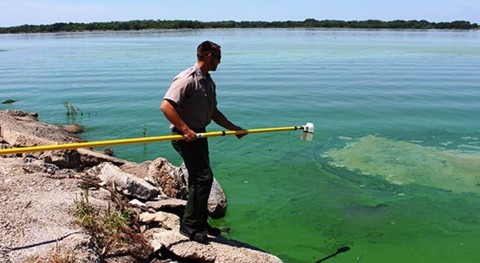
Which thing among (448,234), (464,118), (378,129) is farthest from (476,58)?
(448,234)

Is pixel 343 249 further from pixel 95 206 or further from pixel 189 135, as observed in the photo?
pixel 95 206

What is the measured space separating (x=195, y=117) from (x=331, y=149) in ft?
20.6

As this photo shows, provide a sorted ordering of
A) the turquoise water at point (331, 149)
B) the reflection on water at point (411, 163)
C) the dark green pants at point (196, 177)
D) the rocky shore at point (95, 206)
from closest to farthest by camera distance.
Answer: the rocky shore at point (95, 206)
the dark green pants at point (196, 177)
the turquoise water at point (331, 149)
the reflection on water at point (411, 163)

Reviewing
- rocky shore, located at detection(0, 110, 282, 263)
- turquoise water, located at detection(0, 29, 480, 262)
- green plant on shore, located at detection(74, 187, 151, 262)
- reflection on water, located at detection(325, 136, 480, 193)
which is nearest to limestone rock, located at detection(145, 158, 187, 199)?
rocky shore, located at detection(0, 110, 282, 263)

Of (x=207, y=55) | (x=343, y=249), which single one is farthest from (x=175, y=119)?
(x=343, y=249)

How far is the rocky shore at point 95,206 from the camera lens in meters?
4.32

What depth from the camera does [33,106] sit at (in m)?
16.0

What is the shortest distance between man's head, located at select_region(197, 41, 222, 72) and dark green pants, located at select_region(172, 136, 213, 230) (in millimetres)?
774

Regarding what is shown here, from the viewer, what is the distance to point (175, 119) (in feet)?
15.4

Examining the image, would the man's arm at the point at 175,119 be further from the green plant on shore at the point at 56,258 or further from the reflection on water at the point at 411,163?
the reflection on water at the point at 411,163

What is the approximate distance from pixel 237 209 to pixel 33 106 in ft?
36.6

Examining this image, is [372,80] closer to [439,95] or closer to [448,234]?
[439,95]

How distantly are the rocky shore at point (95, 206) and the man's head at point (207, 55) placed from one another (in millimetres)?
1897

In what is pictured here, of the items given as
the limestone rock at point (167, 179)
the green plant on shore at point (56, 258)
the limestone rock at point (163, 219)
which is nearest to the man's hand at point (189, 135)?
the limestone rock at point (163, 219)
